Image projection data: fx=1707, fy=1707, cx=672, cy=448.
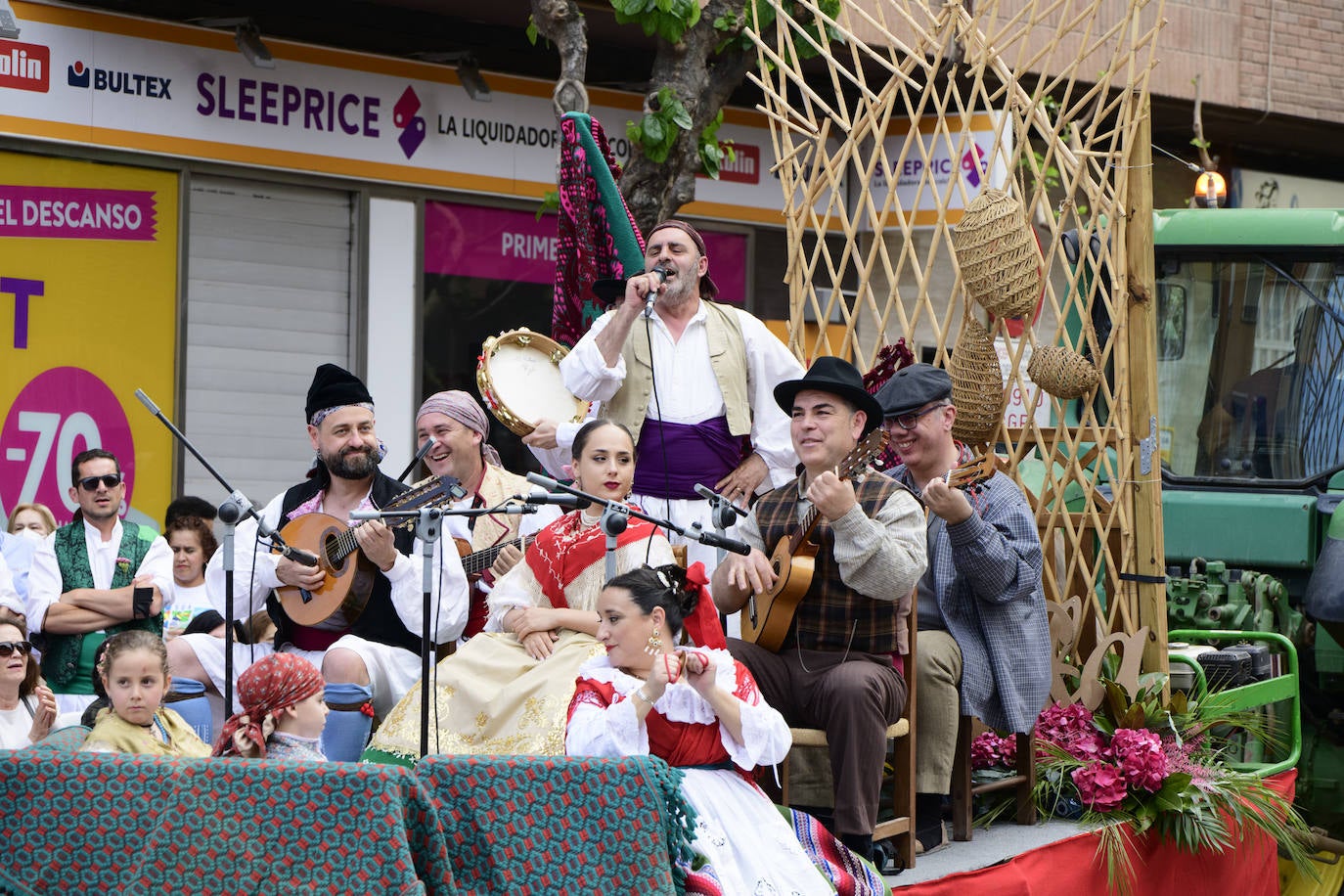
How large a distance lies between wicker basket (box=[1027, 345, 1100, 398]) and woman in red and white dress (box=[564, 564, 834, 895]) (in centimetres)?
266

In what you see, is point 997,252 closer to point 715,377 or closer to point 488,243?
point 715,377

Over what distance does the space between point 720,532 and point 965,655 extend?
0.91 m

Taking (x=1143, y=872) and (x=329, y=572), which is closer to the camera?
(x=329, y=572)

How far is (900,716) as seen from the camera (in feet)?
16.3

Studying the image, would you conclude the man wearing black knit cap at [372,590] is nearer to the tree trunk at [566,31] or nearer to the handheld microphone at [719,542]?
the handheld microphone at [719,542]

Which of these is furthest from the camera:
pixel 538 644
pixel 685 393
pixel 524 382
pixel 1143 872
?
pixel 524 382

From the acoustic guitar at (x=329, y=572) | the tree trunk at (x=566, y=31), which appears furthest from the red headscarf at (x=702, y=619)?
the tree trunk at (x=566, y=31)

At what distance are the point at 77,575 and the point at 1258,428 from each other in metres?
5.14

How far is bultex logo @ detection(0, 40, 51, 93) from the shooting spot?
8.66m

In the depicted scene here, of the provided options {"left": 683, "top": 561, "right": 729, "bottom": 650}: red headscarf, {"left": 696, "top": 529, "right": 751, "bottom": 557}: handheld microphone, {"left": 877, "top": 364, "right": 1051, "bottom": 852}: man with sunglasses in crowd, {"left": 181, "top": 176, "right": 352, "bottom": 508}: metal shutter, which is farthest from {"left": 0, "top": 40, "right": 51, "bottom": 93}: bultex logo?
{"left": 696, "top": 529, "right": 751, "bottom": 557}: handheld microphone

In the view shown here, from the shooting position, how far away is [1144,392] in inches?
254

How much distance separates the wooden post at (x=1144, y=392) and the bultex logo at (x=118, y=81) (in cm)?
524

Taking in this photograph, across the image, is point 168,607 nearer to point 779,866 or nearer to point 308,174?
point 779,866

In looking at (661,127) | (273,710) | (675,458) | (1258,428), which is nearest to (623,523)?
(273,710)
